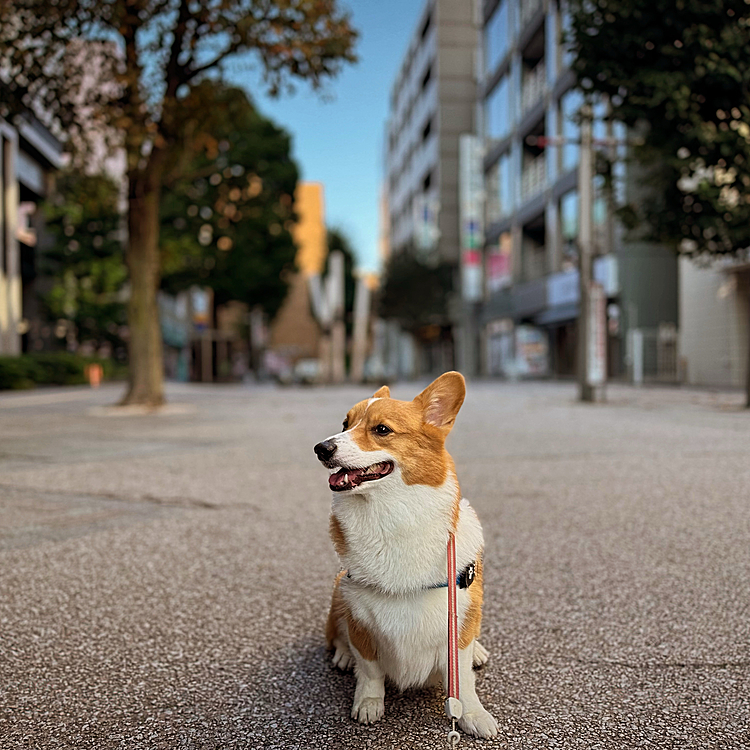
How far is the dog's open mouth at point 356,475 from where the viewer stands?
68.7 inches

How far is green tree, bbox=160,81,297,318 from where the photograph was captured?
33.2 metres

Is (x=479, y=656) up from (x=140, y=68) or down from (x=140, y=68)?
down

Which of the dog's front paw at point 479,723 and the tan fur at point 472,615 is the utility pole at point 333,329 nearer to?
the tan fur at point 472,615

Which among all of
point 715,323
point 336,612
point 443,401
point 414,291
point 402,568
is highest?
point 414,291

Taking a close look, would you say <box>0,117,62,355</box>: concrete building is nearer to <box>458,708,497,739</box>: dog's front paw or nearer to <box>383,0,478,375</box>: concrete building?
<box>383,0,478,375</box>: concrete building

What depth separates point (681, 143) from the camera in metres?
11.2

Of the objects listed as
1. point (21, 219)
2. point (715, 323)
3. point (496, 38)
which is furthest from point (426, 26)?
point (715, 323)

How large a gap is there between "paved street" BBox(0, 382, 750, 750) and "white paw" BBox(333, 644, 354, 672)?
0.11ft

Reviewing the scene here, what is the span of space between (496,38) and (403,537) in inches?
1702

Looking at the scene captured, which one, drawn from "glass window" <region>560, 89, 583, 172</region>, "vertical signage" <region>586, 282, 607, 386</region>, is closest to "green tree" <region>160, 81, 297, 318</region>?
"glass window" <region>560, 89, 583, 172</region>

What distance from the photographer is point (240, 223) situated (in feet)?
116

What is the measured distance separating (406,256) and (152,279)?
32085mm

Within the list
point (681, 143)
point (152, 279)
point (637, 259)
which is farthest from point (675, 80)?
point (637, 259)

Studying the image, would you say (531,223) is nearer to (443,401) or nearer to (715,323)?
(715,323)
